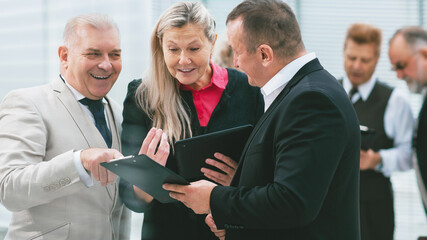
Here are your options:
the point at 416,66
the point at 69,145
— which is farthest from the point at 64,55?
the point at 416,66

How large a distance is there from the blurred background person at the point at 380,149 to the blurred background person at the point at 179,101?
3.90ft

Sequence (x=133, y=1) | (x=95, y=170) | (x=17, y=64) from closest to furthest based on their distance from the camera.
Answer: (x=95, y=170) < (x=17, y=64) < (x=133, y=1)

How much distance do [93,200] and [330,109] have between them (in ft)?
3.04

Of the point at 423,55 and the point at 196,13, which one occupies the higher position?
the point at 196,13

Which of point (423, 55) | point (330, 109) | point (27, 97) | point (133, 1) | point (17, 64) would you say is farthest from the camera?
point (133, 1)

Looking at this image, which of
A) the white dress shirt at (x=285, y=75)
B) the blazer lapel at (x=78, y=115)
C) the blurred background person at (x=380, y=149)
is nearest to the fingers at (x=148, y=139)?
the blazer lapel at (x=78, y=115)

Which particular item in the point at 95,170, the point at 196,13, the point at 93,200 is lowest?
the point at 93,200

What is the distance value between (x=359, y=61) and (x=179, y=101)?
1.55 meters

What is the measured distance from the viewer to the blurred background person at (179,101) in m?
1.71

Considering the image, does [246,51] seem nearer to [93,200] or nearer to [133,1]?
[93,200]

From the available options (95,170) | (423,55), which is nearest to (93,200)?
(95,170)

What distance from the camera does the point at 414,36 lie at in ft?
8.60

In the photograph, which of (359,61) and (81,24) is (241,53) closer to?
(81,24)

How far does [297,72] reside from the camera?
4.38 feet
